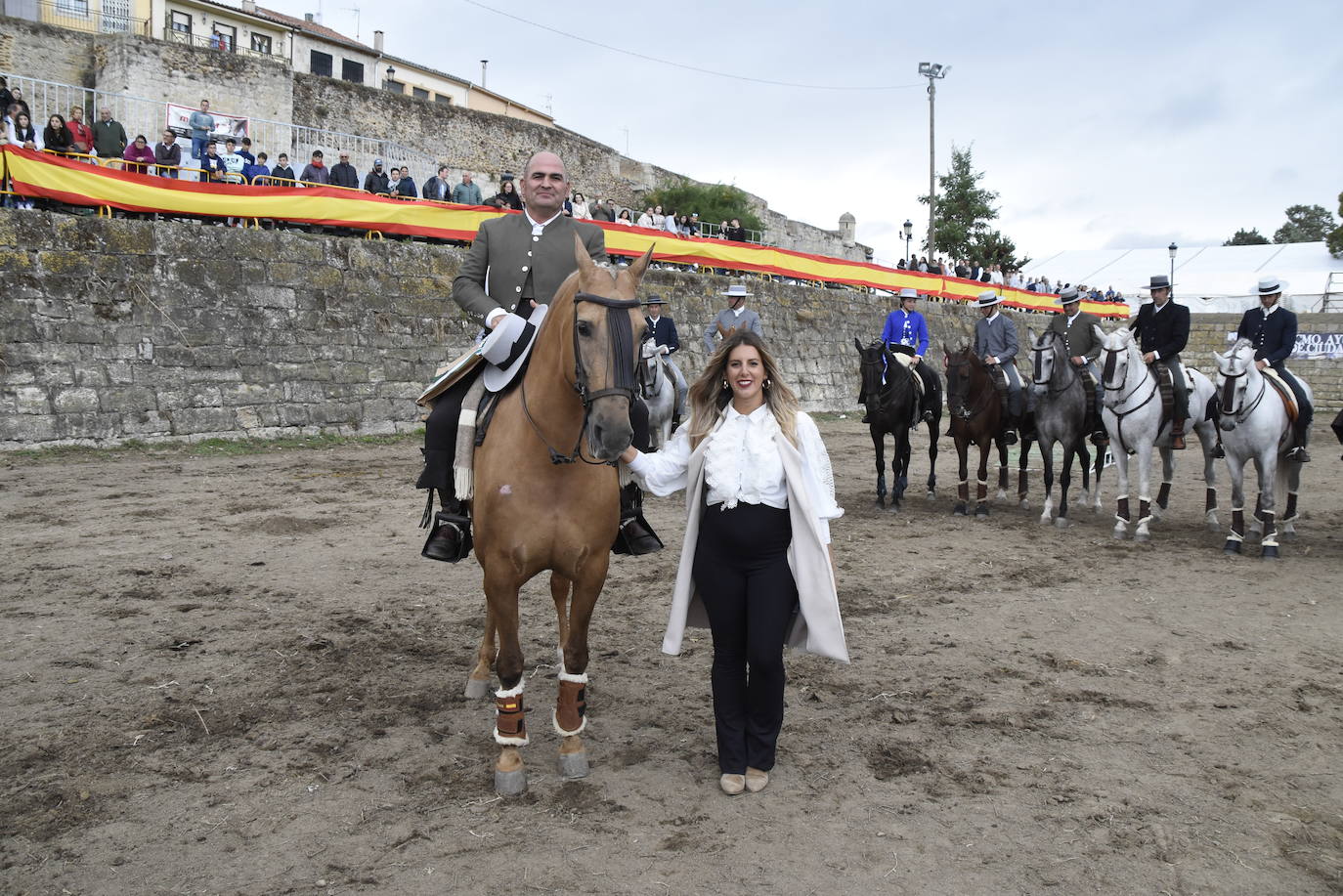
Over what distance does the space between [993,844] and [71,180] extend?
1345 centimetres

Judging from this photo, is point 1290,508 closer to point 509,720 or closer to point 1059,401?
point 1059,401

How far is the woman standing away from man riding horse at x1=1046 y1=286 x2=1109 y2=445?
7543mm

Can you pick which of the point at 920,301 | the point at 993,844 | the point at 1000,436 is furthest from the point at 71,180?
the point at 920,301

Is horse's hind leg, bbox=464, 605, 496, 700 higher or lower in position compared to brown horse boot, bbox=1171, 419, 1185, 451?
lower

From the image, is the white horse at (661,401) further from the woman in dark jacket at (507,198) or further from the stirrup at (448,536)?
the woman in dark jacket at (507,198)

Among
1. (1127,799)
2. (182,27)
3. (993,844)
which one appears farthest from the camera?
(182,27)

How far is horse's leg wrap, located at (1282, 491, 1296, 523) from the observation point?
9867 millimetres

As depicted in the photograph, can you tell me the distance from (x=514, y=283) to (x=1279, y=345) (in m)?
8.56

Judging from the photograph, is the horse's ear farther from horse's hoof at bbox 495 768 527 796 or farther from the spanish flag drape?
the spanish flag drape

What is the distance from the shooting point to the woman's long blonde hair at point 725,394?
13.3 feet

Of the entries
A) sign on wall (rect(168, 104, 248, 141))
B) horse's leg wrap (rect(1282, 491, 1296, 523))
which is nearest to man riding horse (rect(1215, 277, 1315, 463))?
horse's leg wrap (rect(1282, 491, 1296, 523))

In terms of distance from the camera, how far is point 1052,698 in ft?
16.7

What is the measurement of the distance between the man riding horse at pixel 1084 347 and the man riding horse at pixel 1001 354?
594 millimetres

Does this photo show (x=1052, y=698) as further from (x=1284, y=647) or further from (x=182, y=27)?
(x=182, y=27)
